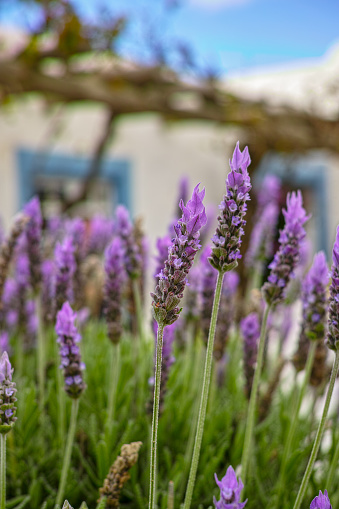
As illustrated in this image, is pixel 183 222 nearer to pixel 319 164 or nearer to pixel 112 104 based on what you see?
pixel 112 104

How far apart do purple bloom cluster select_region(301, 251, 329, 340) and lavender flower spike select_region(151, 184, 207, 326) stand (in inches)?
13.5

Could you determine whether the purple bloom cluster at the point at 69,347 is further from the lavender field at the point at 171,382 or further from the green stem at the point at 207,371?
the green stem at the point at 207,371

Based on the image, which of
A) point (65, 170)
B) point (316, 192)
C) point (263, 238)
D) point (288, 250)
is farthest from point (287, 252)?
point (316, 192)

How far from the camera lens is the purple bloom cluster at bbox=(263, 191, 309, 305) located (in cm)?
83

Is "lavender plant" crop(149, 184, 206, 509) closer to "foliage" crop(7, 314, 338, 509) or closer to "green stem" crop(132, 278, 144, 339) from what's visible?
"foliage" crop(7, 314, 338, 509)

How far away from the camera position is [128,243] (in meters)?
1.16

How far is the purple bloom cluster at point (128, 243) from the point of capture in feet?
3.77

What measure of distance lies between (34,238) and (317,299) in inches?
22.8

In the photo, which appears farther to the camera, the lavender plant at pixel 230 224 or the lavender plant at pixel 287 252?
the lavender plant at pixel 287 252

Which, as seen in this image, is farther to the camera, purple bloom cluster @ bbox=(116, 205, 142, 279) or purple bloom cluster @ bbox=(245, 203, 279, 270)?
purple bloom cluster @ bbox=(245, 203, 279, 270)

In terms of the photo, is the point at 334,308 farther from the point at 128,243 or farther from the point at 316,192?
the point at 316,192

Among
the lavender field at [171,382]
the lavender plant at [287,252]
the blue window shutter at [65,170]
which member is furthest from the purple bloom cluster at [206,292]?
the blue window shutter at [65,170]

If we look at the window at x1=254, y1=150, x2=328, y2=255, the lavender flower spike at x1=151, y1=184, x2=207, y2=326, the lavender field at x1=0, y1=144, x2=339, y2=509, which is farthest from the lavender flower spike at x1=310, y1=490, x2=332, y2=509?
the window at x1=254, y1=150, x2=328, y2=255

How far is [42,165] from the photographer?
6.32 meters
